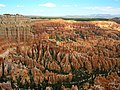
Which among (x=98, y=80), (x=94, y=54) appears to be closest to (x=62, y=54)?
(x=94, y=54)

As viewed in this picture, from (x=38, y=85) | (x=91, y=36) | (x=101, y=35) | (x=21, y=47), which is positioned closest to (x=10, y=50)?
(x=21, y=47)

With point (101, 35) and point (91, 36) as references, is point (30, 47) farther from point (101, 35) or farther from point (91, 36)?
point (101, 35)

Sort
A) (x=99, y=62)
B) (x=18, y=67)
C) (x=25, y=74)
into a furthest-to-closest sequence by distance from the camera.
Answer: (x=99, y=62), (x=18, y=67), (x=25, y=74)

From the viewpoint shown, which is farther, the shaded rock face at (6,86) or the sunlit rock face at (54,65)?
the sunlit rock face at (54,65)

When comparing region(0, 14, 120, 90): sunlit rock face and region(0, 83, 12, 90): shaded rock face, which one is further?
region(0, 14, 120, 90): sunlit rock face

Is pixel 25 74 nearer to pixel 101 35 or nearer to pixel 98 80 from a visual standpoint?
pixel 98 80

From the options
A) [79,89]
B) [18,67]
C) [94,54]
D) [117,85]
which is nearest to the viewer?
[117,85]

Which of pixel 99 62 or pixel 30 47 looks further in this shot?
pixel 30 47

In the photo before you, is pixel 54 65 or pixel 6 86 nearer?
pixel 6 86

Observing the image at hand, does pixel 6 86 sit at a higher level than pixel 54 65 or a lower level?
higher
